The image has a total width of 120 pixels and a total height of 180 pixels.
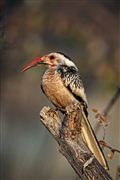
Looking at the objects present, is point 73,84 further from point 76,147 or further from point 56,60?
point 76,147

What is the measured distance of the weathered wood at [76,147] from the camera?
165 inches

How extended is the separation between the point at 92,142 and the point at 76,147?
374 millimetres

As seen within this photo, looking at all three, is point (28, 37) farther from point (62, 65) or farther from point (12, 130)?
point (62, 65)

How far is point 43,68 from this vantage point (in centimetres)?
834

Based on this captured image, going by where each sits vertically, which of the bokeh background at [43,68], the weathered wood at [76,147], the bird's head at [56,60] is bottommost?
the weathered wood at [76,147]

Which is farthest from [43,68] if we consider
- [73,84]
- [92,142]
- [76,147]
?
[76,147]

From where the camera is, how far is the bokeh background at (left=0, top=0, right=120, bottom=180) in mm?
8344

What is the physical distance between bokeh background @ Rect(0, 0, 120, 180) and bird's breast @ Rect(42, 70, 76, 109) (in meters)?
3.16

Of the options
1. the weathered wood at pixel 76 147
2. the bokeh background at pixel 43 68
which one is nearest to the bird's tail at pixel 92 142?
the weathered wood at pixel 76 147

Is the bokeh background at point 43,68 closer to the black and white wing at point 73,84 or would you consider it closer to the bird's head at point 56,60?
the bird's head at point 56,60

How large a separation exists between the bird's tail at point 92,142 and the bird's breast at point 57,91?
260mm

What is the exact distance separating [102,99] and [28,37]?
3.94ft

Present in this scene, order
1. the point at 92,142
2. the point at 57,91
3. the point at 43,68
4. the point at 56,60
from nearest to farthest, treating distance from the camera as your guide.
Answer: the point at 92,142 < the point at 57,91 < the point at 56,60 < the point at 43,68

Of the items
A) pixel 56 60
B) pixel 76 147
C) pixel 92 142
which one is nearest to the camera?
pixel 76 147
